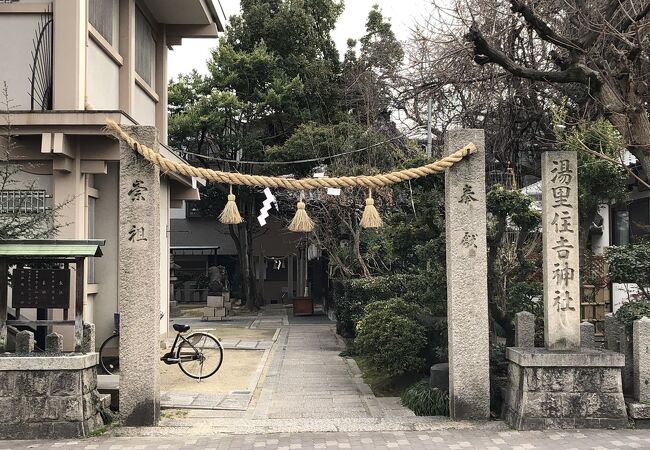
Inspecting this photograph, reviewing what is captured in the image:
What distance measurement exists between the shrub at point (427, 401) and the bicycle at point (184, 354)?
3677 millimetres

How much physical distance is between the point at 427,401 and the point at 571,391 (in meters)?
1.95

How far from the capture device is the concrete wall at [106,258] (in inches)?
445

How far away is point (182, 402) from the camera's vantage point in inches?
356

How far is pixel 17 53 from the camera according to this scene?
10055 millimetres

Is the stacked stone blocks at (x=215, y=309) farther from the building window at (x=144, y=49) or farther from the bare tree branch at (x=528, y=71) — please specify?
the bare tree branch at (x=528, y=71)

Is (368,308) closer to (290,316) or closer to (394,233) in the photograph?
(394,233)

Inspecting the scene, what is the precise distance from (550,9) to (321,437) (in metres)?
9.08

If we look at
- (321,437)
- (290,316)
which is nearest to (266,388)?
(321,437)

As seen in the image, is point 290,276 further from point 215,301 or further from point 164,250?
point 164,250

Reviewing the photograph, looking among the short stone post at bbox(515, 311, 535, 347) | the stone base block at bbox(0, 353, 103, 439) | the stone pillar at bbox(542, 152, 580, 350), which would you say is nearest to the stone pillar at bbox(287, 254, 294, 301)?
the short stone post at bbox(515, 311, 535, 347)

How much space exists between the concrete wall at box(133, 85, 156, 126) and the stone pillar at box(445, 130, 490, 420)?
7913 millimetres

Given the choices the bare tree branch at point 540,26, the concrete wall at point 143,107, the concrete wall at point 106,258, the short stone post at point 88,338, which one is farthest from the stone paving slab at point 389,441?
the concrete wall at point 143,107

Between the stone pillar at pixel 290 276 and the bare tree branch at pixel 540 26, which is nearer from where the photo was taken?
the bare tree branch at pixel 540 26

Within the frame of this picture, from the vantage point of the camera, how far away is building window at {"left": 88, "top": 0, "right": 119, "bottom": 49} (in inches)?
431
